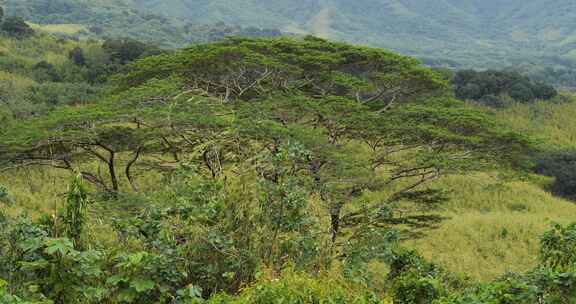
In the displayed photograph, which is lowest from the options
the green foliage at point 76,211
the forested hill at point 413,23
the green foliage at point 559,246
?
the forested hill at point 413,23

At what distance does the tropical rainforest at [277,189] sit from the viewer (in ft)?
12.5

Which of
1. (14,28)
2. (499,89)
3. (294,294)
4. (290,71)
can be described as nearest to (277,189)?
(294,294)

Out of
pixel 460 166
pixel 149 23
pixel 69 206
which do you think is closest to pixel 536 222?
pixel 460 166

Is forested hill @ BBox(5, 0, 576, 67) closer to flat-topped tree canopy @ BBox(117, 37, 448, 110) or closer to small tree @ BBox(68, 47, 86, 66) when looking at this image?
small tree @ BBox(68, 47, 86, 66)

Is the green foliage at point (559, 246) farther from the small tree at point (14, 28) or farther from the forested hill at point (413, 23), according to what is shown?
the forested hill at point (413, 23)

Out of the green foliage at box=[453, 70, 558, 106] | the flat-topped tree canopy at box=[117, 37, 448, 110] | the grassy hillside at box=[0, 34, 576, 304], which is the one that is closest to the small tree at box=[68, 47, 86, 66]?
the grassy hillside at box=[0, 34, 576, 304]

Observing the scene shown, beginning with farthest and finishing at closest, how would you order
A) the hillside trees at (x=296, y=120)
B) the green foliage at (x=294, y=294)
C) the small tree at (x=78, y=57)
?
the small tree at (x=78, y=57)
the hillside trees at (x=296, y=120)
the green foliage at (x=294, y=294)

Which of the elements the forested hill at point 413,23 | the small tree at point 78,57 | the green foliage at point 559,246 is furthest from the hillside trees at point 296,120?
the forested hill at point 413,23

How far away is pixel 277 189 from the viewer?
444cm

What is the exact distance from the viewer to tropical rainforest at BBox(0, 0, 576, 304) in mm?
3812

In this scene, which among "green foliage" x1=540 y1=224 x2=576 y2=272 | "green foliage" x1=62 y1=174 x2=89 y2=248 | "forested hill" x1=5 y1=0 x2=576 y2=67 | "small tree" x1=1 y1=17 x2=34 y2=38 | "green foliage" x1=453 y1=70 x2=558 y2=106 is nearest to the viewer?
"green foliage" x1=62 y1=174 x2=89 y2=248

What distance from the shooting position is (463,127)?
872 cm

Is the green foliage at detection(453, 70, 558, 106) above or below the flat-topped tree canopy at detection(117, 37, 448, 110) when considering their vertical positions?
below

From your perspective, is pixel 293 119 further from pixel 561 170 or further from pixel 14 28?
pixel 14 28
